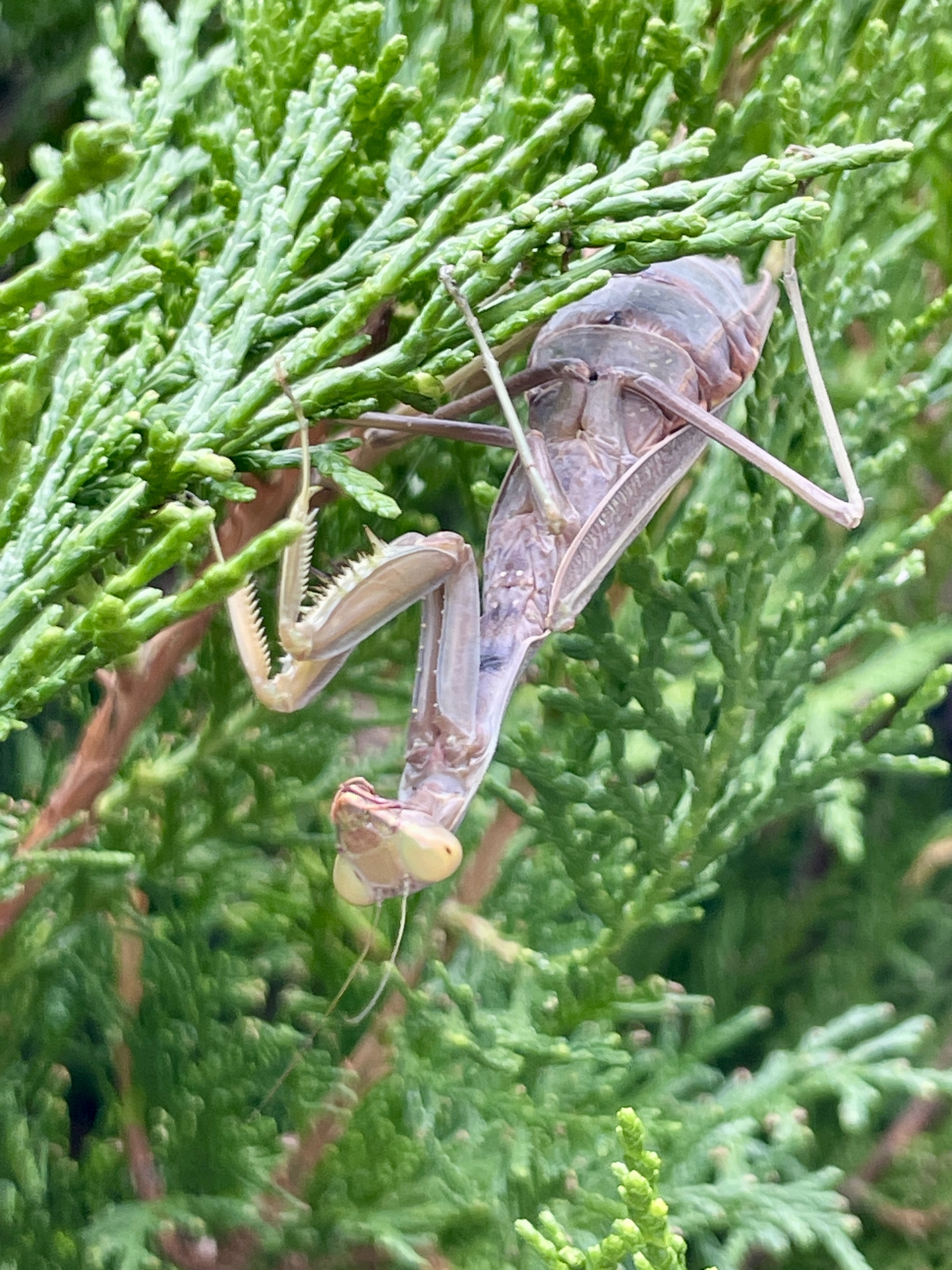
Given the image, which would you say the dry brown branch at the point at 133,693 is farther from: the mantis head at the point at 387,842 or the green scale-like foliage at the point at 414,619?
the mantis head at the point at 387,842

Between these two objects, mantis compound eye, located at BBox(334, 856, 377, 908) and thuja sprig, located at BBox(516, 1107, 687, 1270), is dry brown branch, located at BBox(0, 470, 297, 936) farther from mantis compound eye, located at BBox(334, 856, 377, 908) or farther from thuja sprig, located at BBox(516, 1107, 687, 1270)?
thuja sprig, located at BBox(516, 1107, 687, 1270)

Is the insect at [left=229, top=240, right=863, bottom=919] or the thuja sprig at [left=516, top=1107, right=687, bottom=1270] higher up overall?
the insect at [left=229, top=240, right=863, bottom=919]

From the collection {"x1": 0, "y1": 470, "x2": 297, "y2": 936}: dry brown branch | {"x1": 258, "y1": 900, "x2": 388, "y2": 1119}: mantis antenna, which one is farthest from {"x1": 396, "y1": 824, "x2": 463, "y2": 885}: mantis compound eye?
{"x1": 0, "y1": 470, "x2": 297, "y2": 936}: dry brown branch

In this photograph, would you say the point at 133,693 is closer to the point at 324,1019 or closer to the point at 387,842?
the point at 387,842

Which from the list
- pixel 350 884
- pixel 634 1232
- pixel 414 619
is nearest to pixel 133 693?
pixel 350 884

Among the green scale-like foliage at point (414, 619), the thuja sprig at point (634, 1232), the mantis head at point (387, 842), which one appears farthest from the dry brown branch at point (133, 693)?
the thuja sprig at point (634, 1232)

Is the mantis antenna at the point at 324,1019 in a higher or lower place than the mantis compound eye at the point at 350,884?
lower
